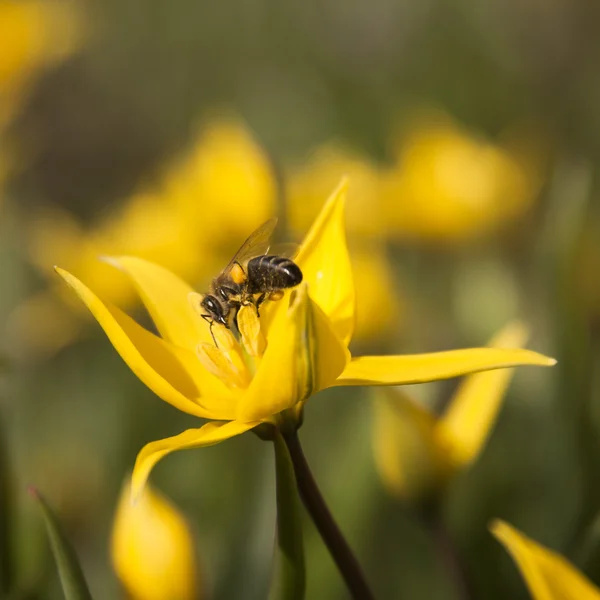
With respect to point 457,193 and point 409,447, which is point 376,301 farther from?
point 409,447

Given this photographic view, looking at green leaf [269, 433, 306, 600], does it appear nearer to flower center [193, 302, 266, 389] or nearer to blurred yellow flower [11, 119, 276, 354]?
flower center [193, 302, 266, 389]

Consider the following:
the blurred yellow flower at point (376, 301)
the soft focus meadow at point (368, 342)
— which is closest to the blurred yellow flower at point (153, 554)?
the soft focus meadow at point (368, 342)

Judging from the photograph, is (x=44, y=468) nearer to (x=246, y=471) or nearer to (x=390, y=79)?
(x=246, y=471)

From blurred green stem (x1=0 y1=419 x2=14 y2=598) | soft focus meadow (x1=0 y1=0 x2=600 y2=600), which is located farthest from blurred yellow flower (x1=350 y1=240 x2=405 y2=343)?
blurred green stem (x1=0 y1=419 x2=14 y2=598)

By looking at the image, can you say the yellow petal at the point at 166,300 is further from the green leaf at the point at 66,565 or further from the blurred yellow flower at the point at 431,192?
the blurred yellow flower at the point at 431,192

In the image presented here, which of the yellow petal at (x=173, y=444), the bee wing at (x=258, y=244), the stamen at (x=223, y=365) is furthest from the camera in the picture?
the bee wing at (x=258, y=244)

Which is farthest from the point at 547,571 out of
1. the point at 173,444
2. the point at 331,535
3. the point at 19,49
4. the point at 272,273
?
the point at 19,49
